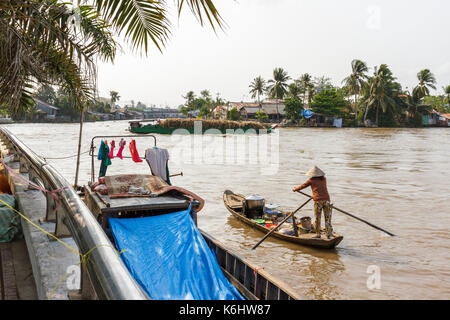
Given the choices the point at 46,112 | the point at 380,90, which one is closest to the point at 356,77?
the point at 380,90

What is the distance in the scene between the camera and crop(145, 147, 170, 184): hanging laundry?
8125mm

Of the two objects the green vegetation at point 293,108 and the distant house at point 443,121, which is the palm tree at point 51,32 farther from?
the distant house at point 443,121

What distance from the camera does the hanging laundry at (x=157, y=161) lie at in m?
8.12

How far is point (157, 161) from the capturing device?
8.16 meters

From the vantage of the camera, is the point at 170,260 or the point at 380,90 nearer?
the point at 170,260

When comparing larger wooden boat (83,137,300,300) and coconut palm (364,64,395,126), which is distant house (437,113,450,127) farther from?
larger wooden boat (83,137,300,300)

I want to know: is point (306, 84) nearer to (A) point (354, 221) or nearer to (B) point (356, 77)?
(B) point (356, 77)

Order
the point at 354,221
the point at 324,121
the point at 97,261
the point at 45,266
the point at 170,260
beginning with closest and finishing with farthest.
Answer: the point at 97,261, the point at 45,266, the point at 170,260, the point at 354,221, the point at 324,121

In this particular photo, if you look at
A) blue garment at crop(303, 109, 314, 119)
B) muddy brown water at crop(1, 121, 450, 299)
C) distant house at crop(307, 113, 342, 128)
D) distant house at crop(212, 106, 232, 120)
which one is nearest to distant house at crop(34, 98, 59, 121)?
distant house at crop(212, 106, 232, 120)

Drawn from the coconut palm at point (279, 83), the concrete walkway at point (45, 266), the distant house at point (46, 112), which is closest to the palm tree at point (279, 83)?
the coconut palm at point (279, 83)

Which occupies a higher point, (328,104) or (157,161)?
(328,104)

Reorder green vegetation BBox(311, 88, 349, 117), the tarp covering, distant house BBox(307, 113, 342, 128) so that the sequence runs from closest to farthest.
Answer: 1. the tarp covering
2. green vegetation BBox(311, 88, 349, 117)
3. distant house BBox(307, 113, 342, 128)

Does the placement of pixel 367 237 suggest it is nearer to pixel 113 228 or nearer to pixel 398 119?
pixel 113 228

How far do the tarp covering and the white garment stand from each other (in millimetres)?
2609
